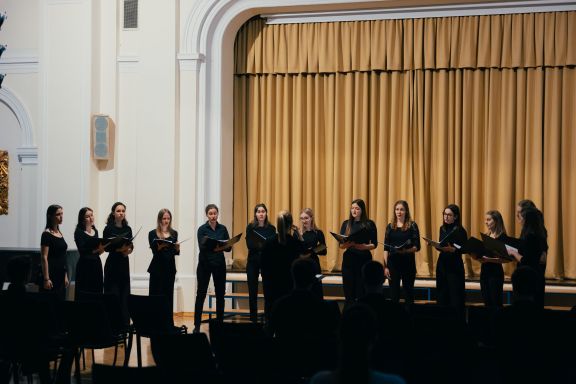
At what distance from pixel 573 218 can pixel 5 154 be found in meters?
9.27

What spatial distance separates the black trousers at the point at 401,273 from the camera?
988 cm

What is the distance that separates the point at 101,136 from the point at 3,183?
218 centimetres

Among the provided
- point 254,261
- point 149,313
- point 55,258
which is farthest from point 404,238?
point 55,258

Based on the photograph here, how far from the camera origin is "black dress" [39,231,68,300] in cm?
928

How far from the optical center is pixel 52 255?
9.30 meters

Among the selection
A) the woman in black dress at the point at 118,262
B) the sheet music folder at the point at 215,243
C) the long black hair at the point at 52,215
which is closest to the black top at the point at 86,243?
the woman in black dress at the point at 118,262

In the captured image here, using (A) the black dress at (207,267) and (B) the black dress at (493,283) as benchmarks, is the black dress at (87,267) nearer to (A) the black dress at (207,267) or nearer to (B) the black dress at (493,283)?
(A) the black dress at (207,267)

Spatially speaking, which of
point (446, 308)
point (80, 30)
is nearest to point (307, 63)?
point (80, 30)

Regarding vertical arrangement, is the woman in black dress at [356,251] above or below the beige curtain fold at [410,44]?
below

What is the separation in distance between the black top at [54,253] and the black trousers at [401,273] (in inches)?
161

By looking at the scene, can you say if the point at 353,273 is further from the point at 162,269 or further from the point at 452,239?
the point at 162,269

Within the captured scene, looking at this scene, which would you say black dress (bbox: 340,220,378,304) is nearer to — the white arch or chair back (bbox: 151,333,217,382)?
chair back (bbox: 151,333,217,382)

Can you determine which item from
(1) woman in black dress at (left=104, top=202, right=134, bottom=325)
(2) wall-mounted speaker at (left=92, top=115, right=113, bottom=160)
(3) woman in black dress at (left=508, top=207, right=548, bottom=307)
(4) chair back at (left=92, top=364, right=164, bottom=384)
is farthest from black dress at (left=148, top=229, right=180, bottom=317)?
(4) chair back at (left=92, top=364, right=164, bottom=384)

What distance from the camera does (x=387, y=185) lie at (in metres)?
12.7
